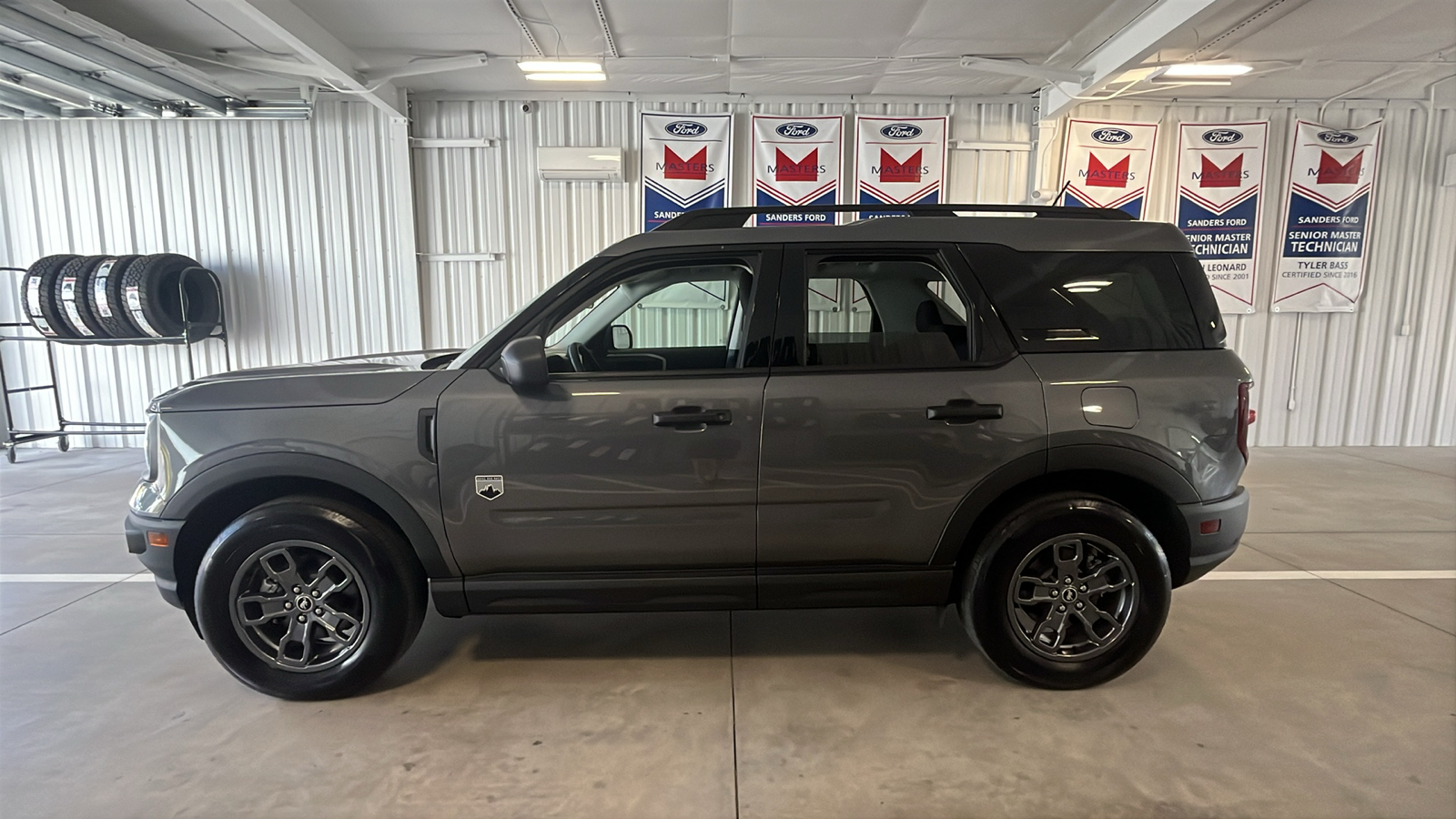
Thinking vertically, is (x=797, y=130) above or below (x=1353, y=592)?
above

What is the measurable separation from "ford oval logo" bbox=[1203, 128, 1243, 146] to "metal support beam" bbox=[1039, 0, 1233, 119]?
1802 millimetres

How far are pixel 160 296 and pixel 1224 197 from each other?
1140cm

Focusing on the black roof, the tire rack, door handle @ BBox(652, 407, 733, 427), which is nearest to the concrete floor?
door handle @ BBox(652, 407, 733, 427)

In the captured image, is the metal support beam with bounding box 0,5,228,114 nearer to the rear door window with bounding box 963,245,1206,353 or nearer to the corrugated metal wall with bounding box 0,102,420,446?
the corrugated metal wall with bounding box 0,102,420,446

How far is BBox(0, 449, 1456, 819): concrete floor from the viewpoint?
216 cm

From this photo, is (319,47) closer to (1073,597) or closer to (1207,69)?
(1073,597)

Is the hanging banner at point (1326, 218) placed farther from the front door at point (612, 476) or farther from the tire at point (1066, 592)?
the front door at point (612, 476)

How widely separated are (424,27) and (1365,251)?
33.3ft

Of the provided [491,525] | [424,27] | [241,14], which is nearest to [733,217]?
[491,525]

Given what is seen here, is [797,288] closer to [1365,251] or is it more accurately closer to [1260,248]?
[1260,248]

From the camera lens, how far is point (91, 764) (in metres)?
2.34

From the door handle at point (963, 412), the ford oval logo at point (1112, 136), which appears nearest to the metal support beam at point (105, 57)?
the door handle at point (963, 412)

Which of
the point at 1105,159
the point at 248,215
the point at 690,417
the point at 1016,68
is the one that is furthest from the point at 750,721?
the point at 248,215

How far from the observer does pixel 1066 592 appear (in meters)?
2.72
